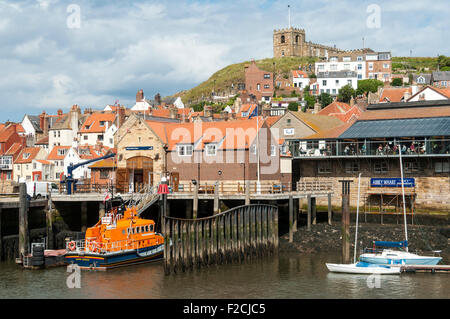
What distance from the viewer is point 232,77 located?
169500 millimetres

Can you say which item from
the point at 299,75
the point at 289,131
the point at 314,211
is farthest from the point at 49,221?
the point at 299,75

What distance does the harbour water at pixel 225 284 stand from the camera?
30125 mm

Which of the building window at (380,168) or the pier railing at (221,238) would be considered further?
the building window at (380,168)

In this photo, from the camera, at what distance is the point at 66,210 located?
46.6 metres

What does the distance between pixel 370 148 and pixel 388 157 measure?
204 cm

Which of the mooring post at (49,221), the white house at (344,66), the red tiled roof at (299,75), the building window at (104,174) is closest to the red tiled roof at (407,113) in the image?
the building window at (104,174)

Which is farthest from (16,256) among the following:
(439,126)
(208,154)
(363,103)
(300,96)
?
(300,96)

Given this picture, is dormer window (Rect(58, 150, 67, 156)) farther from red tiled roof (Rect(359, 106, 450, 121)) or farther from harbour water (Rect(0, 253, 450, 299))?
harbour water (Rect(0, 253, 450, 299))

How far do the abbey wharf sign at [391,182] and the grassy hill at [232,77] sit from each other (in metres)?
103

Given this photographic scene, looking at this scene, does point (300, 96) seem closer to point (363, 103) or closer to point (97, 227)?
point (363, 103)

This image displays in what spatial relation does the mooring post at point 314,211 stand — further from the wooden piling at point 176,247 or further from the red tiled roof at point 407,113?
the wooden piling at point 176,247

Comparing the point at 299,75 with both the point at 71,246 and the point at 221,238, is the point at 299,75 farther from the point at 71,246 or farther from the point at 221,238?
the point at 71,246

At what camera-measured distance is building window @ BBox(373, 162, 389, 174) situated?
4989cm
